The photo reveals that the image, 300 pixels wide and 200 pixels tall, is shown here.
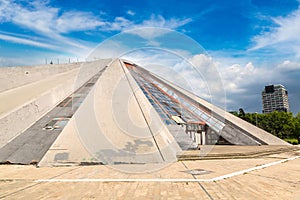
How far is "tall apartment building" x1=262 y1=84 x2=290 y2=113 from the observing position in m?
128

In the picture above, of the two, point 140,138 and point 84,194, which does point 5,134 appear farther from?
point 84,194

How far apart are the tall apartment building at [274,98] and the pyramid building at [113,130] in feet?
434

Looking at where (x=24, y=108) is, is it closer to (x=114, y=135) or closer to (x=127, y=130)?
(x=114, y=135)

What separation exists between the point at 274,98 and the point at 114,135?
14501 cm

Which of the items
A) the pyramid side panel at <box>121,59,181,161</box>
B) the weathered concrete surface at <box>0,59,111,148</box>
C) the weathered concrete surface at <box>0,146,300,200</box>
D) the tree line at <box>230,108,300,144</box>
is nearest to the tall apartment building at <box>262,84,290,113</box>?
the tree line at <box>230,108,300,144</box>

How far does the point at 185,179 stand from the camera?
5.73 metres

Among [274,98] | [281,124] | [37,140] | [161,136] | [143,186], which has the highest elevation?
[274,98]

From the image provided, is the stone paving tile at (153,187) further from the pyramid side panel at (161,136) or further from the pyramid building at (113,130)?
the pyramid side panel at (161,136)

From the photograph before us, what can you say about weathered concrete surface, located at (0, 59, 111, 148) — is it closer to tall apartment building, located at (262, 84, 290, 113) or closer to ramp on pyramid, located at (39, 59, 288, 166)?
ramp on pyramid, located at (39, 59, 288, 166)

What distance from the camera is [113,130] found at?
29.4ft

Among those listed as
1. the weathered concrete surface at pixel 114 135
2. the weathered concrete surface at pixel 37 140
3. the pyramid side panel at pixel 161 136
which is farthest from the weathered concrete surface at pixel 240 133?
the weathered concrete surface at pixel 37 140

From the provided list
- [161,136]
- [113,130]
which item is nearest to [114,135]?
[113,130]

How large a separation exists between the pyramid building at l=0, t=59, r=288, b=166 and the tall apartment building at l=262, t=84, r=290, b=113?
434 feet

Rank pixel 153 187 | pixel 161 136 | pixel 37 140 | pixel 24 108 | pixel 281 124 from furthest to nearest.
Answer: pixel 281 124, pixel 24 108, pixel 161 136, pixel 37 140, pixel 153 187
